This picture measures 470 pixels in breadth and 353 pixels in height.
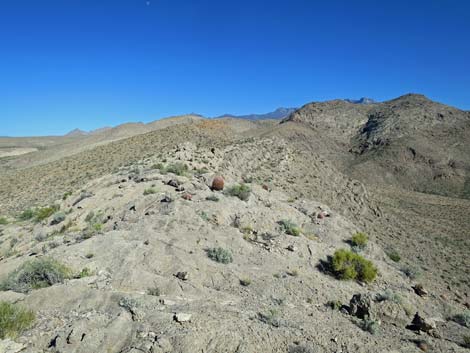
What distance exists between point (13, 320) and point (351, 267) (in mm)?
10237

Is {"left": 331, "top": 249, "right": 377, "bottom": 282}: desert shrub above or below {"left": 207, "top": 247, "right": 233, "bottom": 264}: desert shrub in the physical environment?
below

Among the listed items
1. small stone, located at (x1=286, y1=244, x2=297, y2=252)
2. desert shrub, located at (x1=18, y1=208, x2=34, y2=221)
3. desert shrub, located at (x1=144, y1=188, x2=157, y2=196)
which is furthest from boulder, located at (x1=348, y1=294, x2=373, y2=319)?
desert shrub, located at (x1=18, y1=208, x2=34, y2=221)

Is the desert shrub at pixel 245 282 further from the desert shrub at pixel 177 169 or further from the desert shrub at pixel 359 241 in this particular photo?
the desert shrub at pixel 177 169

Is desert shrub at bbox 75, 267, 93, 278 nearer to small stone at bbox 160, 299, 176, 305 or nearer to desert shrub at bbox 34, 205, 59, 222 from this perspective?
small stone at bbox 160, 299, 176, 305

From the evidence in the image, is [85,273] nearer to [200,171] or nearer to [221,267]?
[221,267]

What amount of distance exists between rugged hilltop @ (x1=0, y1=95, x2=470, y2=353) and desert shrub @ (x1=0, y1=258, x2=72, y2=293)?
0.11ft

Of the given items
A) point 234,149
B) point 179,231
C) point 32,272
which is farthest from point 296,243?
point 234,149

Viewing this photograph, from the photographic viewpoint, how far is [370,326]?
8094mm

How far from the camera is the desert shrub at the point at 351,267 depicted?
1205 cm

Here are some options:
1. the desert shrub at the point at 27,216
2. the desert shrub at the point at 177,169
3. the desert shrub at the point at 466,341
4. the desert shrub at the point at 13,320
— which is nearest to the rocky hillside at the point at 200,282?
the desert shrub at the point at 13,320

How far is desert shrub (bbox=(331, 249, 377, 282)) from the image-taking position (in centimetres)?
1205

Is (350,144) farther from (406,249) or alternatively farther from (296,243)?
(296,243)

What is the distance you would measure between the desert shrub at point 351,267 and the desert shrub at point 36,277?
8.70 metres

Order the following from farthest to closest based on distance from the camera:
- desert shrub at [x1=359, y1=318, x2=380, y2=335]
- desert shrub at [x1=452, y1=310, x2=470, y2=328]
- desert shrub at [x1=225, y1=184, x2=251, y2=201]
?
desert shrub at [x1=225, y1=184, x2=251, y2=201], desert shrub at [x1=452, y1=310, x2=470, y2=328], desert shrub at [x1=359, y1=318, x2=380, y2=335]
